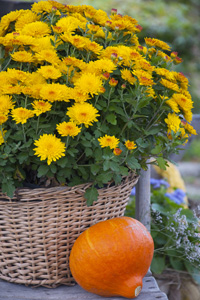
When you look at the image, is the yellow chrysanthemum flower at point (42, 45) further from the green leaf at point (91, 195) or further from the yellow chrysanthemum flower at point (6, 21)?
the green leaf at point (91, 195)

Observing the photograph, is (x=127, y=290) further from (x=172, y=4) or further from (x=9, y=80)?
(x=172, y=4)

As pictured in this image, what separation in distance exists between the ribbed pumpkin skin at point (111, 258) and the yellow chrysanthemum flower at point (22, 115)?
326 millimetres

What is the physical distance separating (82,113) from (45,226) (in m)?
0.31

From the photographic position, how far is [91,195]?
976 millimetres

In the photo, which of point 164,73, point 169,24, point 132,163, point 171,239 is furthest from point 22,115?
point 169,24

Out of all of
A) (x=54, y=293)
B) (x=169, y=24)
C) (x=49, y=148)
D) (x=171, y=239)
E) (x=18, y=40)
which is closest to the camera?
(x=49, y=148)

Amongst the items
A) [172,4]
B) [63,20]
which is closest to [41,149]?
[63,20]

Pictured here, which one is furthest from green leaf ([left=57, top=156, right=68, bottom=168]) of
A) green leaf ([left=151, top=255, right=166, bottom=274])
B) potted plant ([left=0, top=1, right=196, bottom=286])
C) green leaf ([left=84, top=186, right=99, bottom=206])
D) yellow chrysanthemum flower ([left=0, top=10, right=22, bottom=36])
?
green leaf ([left=151, top=255, right=166, bottom=274])

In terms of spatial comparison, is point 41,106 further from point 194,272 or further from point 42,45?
point 194,272

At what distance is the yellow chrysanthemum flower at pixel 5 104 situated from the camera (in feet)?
2.98

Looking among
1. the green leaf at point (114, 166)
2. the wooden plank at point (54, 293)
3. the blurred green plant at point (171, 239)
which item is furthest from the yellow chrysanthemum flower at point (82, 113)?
the blurred green plant at point (171, 239)

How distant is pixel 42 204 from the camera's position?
38.4 inches

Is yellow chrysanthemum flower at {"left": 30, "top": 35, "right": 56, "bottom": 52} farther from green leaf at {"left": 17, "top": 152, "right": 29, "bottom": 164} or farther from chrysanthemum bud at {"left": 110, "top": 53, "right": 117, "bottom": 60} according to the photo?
green leaf at {"left": 17, "top": 152, "right": 29, "bottom": 164}

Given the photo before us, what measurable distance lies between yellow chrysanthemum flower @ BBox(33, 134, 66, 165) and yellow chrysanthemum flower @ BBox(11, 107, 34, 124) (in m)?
0.05
